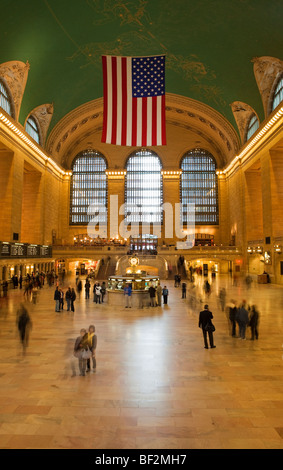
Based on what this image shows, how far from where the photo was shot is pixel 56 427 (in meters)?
4.05

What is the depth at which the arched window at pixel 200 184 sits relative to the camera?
137 ft

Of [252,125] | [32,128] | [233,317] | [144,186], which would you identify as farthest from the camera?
[144,186]

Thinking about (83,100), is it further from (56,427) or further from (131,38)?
(56,427)

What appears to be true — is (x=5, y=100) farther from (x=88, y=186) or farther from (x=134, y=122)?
(x=88, y=186)

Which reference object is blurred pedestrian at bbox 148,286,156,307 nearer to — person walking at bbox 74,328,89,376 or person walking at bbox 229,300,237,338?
person walking at bbox 229,300,237,338

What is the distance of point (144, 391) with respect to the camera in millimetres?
5168

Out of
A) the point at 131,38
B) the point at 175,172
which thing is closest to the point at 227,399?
the point at 131,38

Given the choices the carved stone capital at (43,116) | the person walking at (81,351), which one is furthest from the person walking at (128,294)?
the carved stone capital at (43,116)

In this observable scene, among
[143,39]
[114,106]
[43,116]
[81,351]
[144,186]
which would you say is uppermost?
[143,39]

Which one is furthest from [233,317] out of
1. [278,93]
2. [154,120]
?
[278,93]

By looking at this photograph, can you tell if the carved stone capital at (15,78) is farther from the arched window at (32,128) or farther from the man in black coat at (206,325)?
the man in black coat at (206,325)

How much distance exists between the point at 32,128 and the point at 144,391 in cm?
3091

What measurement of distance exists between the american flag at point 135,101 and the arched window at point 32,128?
17588 mm
